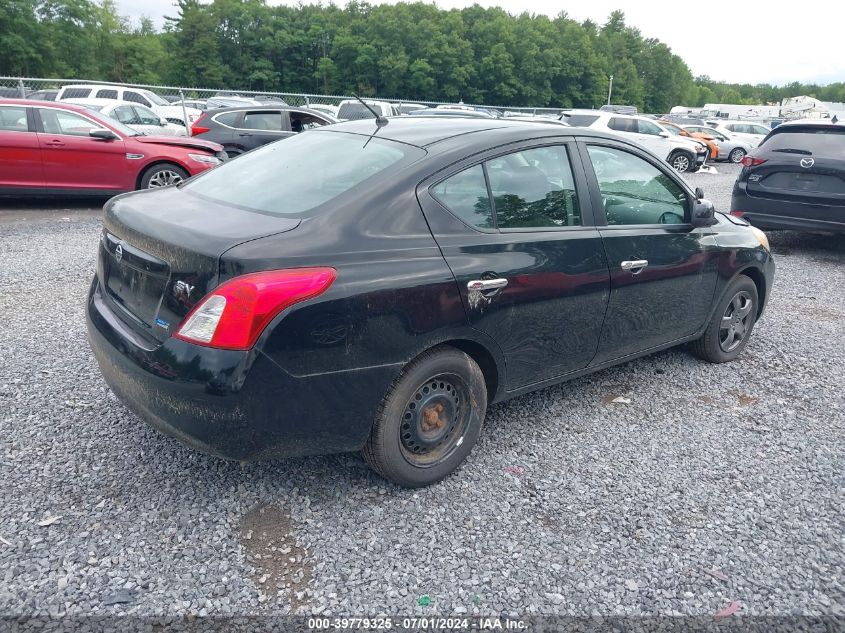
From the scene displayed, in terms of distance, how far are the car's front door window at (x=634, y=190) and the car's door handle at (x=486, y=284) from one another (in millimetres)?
977

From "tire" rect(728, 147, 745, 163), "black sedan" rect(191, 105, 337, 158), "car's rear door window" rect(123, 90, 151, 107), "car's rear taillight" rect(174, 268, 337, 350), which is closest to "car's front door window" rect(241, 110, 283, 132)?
"black sedan" rect(191, 105, 337, 158)

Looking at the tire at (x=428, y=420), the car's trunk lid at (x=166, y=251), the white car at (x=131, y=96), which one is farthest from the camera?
the white car at (x=131, y=96)

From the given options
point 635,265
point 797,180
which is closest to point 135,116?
point 797,180

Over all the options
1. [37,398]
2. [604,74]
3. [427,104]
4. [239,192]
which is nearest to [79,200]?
[37,398]

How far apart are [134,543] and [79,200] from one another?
10.1 metres

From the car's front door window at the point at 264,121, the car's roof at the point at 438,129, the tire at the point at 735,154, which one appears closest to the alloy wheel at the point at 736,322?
the car's roof at the point at 438,129

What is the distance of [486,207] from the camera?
3207mm

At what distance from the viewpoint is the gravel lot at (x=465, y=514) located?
2473 millimetres

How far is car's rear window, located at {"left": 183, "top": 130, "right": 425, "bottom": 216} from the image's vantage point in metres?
2.99

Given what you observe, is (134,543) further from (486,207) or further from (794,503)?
(794,503)

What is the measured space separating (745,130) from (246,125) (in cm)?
2514

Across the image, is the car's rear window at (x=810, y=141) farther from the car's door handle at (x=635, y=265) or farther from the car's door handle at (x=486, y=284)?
the car's door handle at (x=486, y=284)

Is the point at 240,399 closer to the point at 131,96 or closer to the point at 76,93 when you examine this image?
the point at 76,93

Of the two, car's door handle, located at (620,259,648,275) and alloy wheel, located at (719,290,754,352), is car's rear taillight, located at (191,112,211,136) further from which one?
car's door handle, located at (620,259,648,275)
